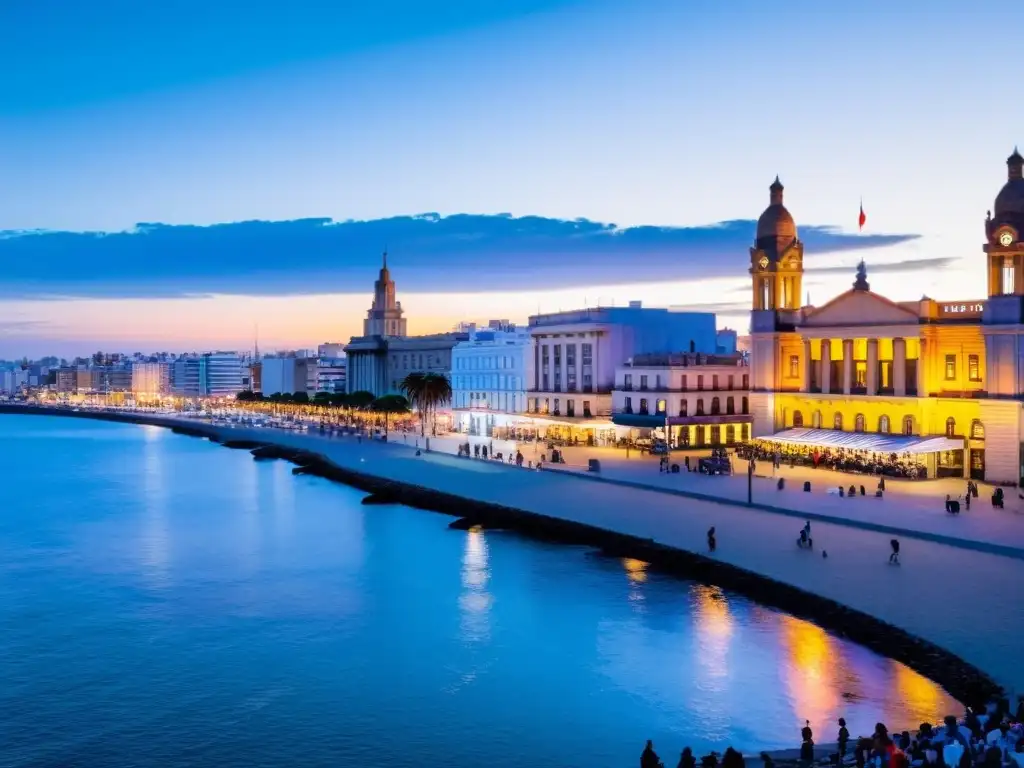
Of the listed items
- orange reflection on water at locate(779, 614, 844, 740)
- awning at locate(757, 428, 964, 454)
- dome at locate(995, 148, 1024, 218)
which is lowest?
orange reflection on water at locate(779, 614, 844, 740)

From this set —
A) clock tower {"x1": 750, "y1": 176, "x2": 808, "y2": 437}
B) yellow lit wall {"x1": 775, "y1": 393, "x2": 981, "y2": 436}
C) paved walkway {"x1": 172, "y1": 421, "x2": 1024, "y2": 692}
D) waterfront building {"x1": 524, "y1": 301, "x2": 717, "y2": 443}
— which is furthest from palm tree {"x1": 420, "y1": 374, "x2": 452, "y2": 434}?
yellow lit wall {"x1": 775, "y1": 393, "x2": 981, "y2": 436}

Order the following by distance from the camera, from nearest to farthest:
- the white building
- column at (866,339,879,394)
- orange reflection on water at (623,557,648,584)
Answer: orange reflection on water at (623,557,648,584) → column at (866,339,879,394) → the white building

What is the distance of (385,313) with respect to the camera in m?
154

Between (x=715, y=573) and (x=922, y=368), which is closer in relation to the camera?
(x=715, y=573)

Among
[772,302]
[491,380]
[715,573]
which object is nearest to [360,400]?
[491,380]

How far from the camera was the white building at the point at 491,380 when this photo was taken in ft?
265

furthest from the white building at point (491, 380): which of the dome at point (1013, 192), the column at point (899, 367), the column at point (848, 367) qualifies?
the dome at point (1013, 192)

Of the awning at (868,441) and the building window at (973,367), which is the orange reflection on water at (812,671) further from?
the building window at (973,367)

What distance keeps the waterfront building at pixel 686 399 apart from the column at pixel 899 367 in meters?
15.4

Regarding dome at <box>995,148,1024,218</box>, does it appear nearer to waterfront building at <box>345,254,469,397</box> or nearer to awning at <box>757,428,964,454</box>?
awning at <box>757,428,964,454</box>

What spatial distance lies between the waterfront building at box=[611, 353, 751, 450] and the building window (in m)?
19.0

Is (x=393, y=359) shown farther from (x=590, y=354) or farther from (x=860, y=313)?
(x=860, y=313)

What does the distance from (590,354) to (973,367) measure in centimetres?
3022

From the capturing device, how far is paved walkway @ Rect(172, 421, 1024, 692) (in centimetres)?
2344
